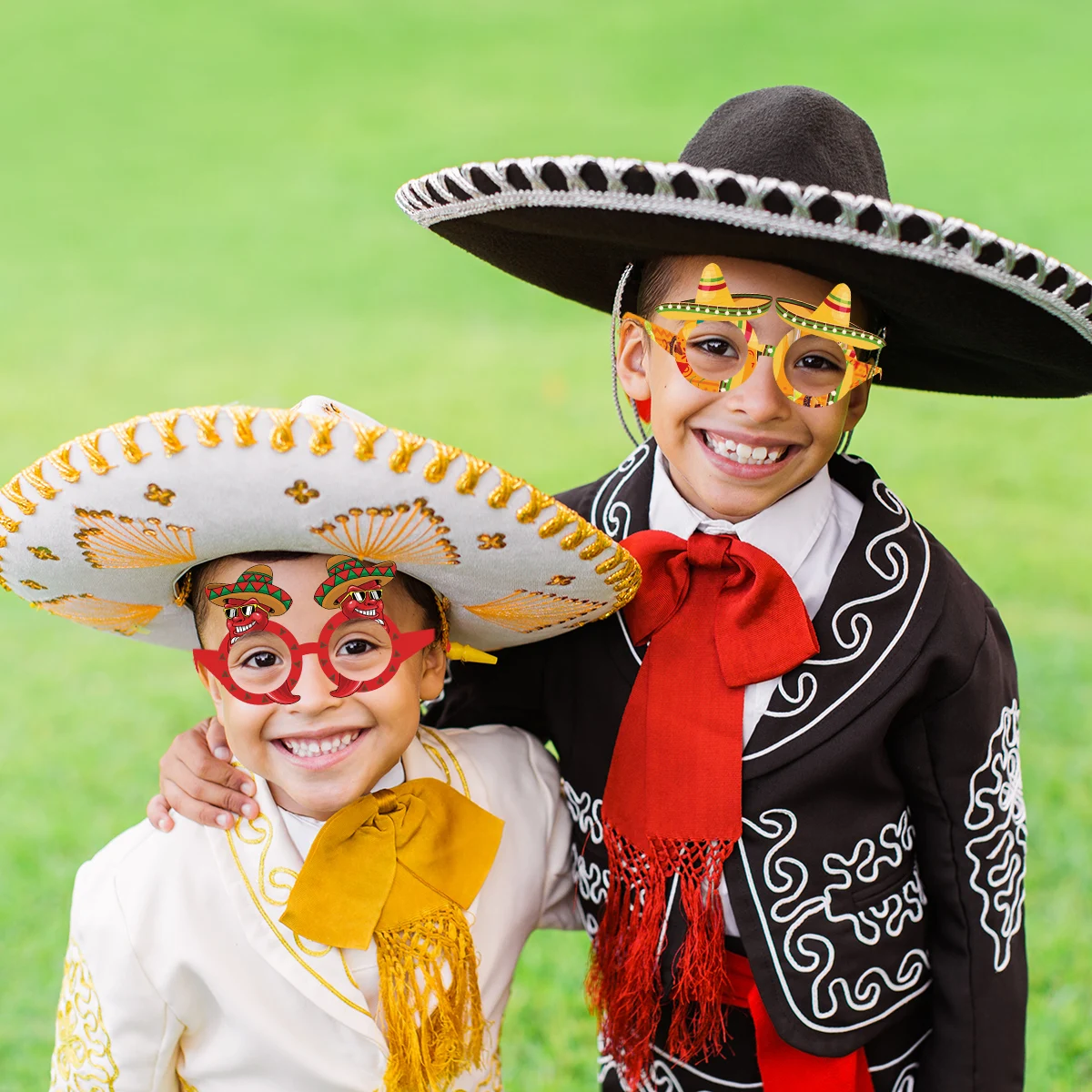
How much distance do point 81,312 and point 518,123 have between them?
16.9 feet

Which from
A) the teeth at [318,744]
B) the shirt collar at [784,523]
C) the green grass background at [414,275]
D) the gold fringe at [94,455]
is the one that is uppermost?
the green grass background at [414,275]

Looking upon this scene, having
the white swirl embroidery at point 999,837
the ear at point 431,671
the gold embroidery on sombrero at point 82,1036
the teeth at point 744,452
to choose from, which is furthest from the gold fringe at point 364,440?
the white swirl embroidery at point 999,837

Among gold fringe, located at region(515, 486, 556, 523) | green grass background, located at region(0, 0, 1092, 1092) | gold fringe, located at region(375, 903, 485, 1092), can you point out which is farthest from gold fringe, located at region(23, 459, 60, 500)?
green grass background, located at region(0, 0, 1092, 1092)

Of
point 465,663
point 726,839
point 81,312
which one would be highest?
point 81,312

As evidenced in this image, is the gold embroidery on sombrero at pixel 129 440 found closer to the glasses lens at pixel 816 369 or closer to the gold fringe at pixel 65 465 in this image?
the gold fringe at pixel 65 465

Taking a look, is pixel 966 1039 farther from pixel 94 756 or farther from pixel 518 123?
pixel 518 123

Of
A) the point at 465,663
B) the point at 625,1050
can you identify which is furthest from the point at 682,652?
the point at 625,1050

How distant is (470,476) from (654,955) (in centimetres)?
91

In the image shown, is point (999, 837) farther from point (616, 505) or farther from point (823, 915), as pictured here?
point (616, 505)

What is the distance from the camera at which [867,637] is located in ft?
6.46

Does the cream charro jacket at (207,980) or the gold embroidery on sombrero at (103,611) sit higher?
the gold embroidery on sombrero at (103,611)

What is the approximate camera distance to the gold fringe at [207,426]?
4.83 ft

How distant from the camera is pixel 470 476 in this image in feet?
5.16

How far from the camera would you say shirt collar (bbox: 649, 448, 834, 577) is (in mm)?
2047
